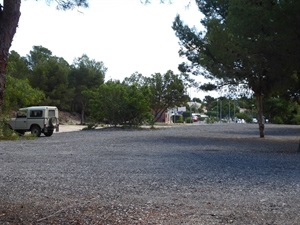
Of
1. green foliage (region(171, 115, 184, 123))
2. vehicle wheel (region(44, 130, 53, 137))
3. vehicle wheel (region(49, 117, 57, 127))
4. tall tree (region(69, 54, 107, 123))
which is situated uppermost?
tall tree (region(69, 54, 107, 123))

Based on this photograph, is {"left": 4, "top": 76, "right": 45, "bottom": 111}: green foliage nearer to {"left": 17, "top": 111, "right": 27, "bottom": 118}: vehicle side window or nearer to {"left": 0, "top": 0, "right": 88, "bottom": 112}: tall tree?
{"left": 17, "top": 111, "right": 27, "bottom": 118}: vehicle side window

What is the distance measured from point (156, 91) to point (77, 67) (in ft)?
39.9

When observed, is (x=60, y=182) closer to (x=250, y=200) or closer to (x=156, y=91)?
(x=250, y=200)

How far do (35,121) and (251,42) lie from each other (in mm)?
17604

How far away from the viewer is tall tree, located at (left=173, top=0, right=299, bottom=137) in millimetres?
15523

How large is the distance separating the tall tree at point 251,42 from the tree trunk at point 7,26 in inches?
242

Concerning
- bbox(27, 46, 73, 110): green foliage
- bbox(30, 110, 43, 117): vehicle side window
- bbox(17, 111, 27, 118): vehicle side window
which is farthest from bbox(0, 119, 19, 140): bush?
bbox(27, 46, 73, 110): green foliage

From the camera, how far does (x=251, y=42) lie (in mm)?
16719

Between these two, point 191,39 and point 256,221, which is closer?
point 256,221

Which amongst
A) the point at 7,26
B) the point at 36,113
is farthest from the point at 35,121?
the point at 7,26

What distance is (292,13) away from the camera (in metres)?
14.9

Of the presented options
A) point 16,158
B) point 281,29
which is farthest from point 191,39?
point 16,158

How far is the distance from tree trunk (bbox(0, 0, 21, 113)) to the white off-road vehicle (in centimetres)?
2500

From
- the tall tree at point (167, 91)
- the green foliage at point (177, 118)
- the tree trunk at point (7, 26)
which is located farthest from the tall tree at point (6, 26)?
the green foliage at point (177, 118)
